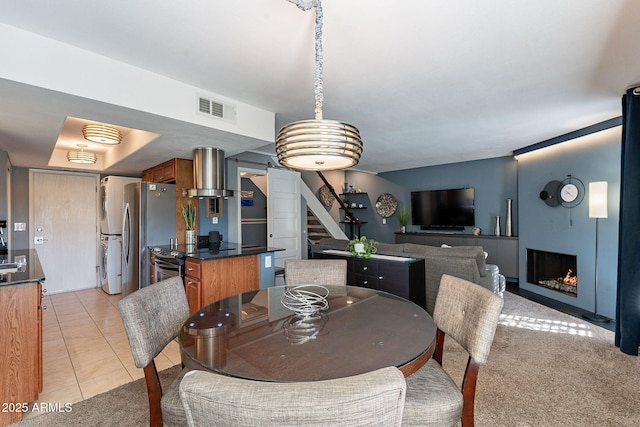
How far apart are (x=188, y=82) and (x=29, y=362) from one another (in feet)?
7.71

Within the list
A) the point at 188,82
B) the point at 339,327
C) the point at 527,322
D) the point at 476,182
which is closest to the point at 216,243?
the point at 188,82

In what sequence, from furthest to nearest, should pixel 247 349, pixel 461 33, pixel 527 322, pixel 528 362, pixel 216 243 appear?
1. pixel 216 243
2. pixel 527 322
3. pixel 528 362
4. pixel 461 33
5. pixel 247 349

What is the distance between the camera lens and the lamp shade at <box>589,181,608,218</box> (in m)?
3.65

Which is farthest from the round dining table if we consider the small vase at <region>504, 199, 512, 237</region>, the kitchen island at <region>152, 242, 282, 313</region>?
the small vase at <region>504, 199, 512, 237</region>

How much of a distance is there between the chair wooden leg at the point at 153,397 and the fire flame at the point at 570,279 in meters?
5.42

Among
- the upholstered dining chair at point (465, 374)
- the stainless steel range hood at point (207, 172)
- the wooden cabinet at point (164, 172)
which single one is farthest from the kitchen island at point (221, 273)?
the upholstered dining chair at point (465, 374)

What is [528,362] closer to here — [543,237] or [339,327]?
[339,327]

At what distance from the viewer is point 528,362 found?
2578 millimetres

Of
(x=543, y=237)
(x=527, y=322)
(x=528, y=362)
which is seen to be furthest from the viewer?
(x=543, y=237)

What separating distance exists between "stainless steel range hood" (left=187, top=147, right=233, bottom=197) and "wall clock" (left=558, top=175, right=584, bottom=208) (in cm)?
490

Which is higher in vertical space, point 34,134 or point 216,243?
point 34,134

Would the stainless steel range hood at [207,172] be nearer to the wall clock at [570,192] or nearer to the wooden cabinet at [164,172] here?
the wooden cabinet at [164,172]

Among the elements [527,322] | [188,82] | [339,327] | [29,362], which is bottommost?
[527,322]

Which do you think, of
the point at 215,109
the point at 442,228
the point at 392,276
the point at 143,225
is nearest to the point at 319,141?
the point at 215,109
